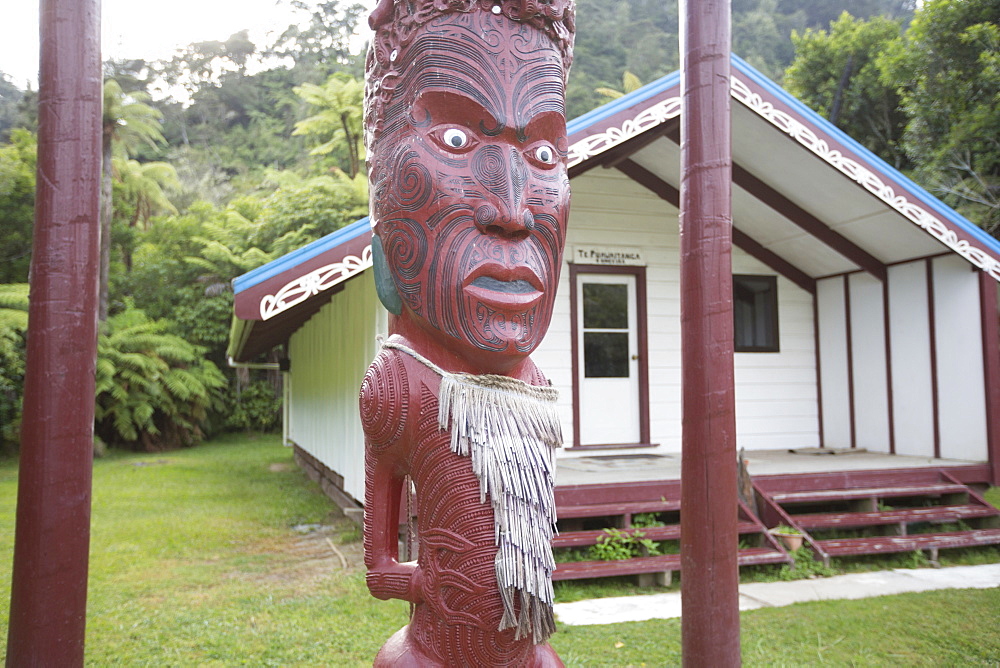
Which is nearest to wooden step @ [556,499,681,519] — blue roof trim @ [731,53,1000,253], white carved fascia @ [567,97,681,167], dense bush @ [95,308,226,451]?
white carved fascia @ [567,97,681,167]

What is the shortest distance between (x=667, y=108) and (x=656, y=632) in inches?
161

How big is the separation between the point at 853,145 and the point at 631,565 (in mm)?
4198

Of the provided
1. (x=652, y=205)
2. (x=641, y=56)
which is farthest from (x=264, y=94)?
(x=652, y=205)

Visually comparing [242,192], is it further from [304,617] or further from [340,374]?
[304,617]

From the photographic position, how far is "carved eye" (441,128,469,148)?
6.23ft

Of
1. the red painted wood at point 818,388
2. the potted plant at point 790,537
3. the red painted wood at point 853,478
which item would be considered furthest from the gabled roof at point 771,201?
the potted plant at point 790,537

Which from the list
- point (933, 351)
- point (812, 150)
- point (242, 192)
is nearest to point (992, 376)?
point (933, 351)

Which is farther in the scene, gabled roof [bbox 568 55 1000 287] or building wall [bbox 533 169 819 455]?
building wall [bbox 533 169 819 455]

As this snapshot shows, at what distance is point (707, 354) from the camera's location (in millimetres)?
2971

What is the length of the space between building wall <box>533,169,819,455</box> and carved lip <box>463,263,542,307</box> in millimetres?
5707

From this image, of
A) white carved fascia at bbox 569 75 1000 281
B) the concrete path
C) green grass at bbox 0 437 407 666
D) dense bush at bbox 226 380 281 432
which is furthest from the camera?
dense bush at bbox 226 380 281 432

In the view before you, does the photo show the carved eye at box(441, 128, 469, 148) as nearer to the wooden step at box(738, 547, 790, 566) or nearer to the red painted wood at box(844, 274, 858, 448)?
the wooden step at box(738, 547, 790, 566)

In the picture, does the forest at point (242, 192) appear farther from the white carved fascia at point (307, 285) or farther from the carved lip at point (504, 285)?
the carved lip at point (504, 285)

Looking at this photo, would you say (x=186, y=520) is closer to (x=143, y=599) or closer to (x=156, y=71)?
(x=143, y=599)
